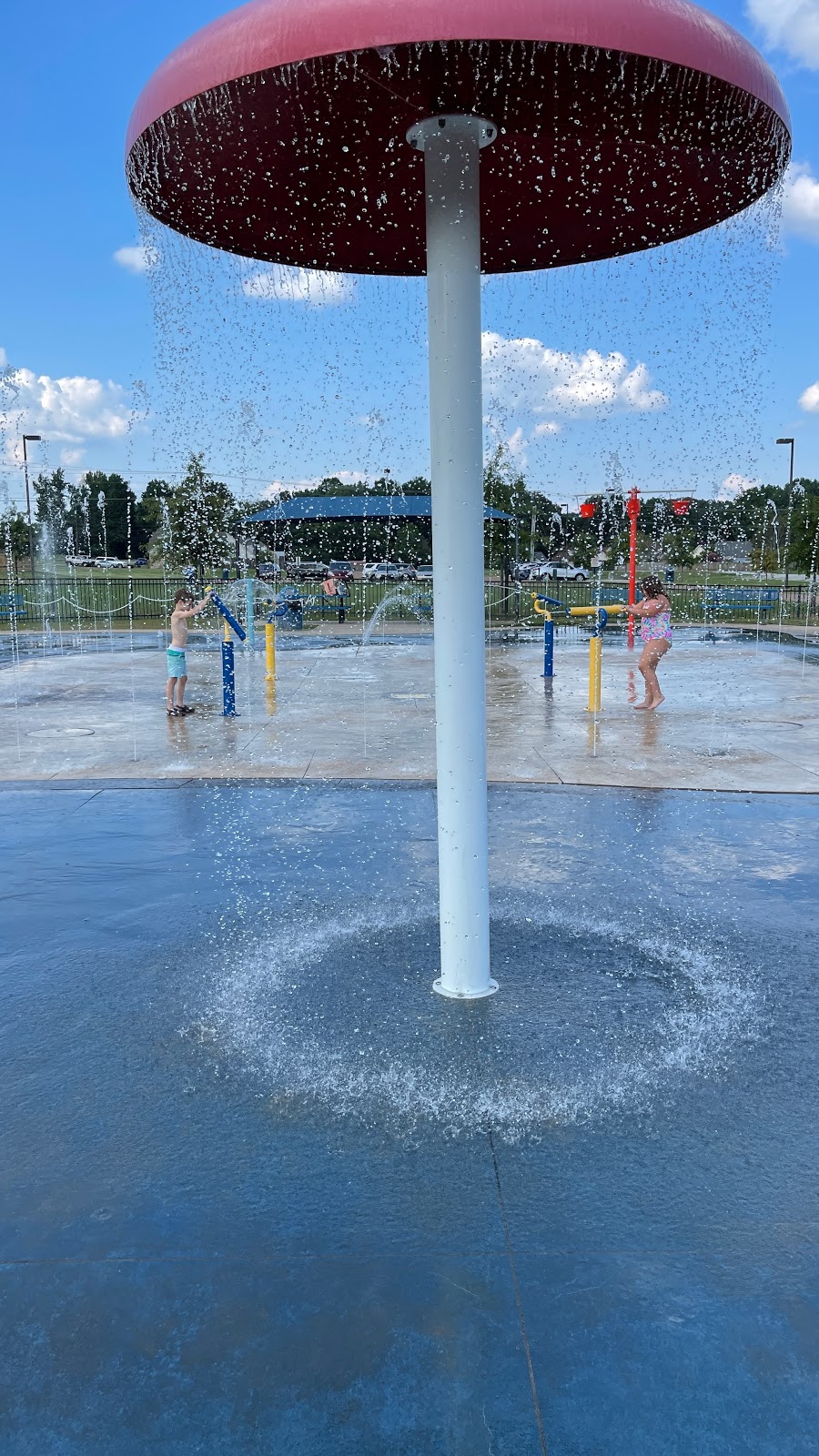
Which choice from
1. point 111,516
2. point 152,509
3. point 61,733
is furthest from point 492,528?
point 111,516

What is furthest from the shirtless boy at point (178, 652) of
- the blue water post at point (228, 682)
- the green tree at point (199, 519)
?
the green tree at point (199, 519)

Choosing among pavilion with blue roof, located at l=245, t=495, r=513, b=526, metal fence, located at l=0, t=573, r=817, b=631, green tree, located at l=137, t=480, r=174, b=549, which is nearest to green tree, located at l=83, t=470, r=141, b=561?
green tree, located at l=137, t=480, r=174, b=549

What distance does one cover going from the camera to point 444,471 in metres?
4.12

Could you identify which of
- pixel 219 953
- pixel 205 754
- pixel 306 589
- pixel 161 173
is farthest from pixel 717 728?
pixel 306 589

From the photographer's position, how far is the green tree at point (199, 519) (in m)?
42.2

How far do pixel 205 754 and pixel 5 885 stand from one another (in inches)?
161

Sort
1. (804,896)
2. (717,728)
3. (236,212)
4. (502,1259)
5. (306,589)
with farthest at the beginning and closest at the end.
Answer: (306,589)
(717,728)
(804,896)
(236,212)
(502,1259)

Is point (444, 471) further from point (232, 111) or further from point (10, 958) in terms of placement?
point (10, 958)

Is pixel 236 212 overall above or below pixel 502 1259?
above

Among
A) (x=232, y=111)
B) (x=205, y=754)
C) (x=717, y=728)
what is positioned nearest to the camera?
(x=232, y=111)

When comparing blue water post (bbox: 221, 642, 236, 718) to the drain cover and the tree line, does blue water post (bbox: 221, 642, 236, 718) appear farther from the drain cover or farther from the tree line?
the tree line

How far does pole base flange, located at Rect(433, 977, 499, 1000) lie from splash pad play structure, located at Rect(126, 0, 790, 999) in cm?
1

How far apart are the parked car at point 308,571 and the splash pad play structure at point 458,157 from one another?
4716 centimetres

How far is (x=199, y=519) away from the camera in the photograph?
148 ft
